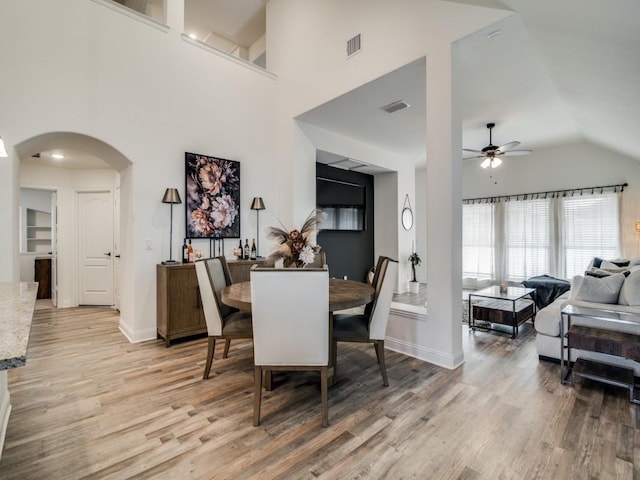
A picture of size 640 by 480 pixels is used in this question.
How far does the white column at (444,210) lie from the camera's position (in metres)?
2.87

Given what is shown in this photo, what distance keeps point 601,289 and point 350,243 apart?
163 inches

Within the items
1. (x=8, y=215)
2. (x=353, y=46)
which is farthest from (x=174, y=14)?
(x=8, y=215)

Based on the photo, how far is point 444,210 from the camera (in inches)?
115

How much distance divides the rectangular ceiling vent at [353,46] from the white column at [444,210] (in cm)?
110

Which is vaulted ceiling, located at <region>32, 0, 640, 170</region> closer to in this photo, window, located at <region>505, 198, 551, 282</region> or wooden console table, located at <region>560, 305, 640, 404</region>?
Answer: window, located at <region>505, 198, 551, 282</region>

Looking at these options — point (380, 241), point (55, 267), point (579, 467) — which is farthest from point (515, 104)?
point (55, 267)

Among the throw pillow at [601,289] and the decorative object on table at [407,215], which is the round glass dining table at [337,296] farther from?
the decorative object on table at [407,215]

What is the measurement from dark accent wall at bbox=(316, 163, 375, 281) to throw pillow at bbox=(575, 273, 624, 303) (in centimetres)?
385

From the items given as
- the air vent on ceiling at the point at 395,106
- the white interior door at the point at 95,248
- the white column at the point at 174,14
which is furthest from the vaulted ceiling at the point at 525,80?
the white interior door at the point at 95,248

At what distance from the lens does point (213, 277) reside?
2.78 m

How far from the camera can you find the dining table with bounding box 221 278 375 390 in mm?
2197

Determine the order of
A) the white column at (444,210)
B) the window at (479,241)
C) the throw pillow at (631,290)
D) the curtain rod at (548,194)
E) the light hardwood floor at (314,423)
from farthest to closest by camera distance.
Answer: the window at (479,241) → the curtain rod at (548,194) → the throw pillow at (631,290) → the white column at (444,210) → the light hardwood floor at (314,423)

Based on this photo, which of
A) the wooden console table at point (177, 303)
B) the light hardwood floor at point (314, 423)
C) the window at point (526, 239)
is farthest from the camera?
the window at point (526, 239)

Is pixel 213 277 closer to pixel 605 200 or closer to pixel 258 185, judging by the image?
pixel 258 185
